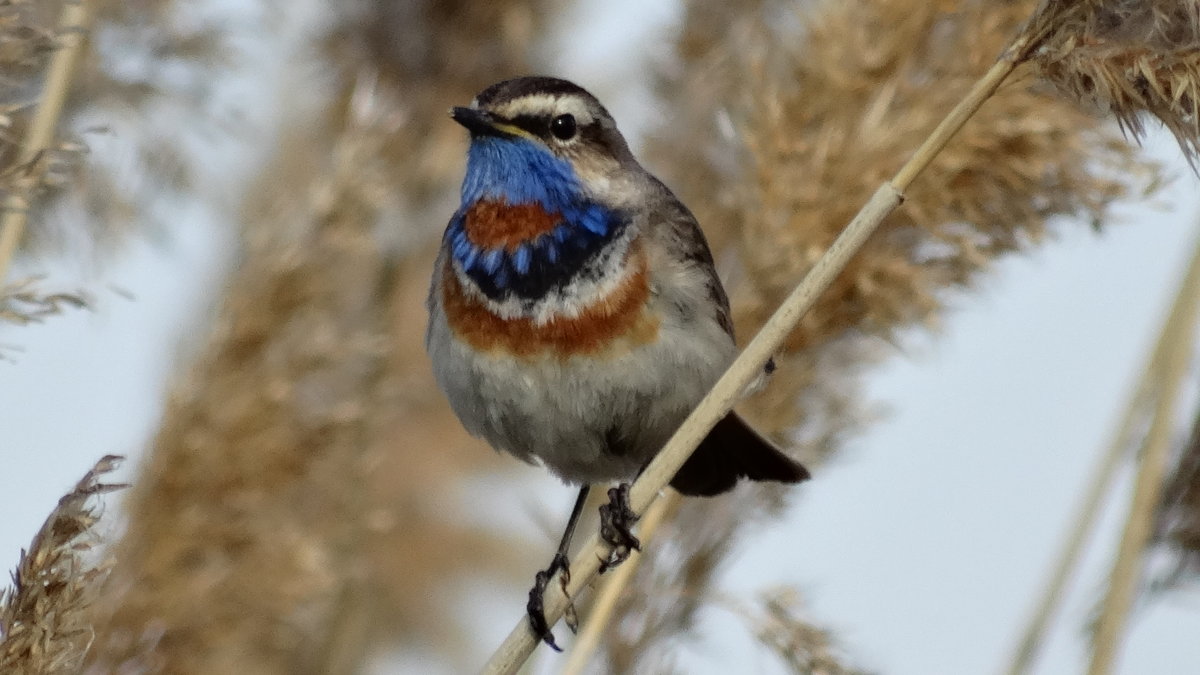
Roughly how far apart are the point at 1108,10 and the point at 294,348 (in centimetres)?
169

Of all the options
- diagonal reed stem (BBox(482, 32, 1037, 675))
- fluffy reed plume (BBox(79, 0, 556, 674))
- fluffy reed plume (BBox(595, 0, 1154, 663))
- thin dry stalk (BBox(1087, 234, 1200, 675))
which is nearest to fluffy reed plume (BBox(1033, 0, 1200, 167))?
diagonal reed stem (BBox(482, 32, 1037, 675))

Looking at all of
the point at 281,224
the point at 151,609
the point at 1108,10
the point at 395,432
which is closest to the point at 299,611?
the point at 151,609

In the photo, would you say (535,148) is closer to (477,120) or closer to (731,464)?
(477,120)

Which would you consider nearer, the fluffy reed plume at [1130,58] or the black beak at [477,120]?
the fluffy reed plume at [1130,58]

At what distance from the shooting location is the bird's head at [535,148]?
306 cm

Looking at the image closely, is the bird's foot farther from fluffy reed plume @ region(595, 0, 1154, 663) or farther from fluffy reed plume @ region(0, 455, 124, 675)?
fluffy reed plume @ region(0, 455, 124, 675)

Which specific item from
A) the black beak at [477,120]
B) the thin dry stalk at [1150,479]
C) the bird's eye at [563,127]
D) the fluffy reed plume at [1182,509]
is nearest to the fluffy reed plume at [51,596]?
the black beak at [477,120]

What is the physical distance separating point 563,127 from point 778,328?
3.55 ft

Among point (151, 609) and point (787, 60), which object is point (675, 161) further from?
point (151, 609)

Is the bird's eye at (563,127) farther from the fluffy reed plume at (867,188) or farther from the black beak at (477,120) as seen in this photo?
the fluffy reed plume at (867,188)

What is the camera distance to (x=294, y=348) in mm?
2979

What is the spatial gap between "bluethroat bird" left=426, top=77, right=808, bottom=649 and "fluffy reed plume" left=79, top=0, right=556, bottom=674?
10.7 inches

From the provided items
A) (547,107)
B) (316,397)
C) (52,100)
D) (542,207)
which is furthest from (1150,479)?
(52,100)

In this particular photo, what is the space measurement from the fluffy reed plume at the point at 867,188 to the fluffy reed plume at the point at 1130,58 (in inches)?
28.4
